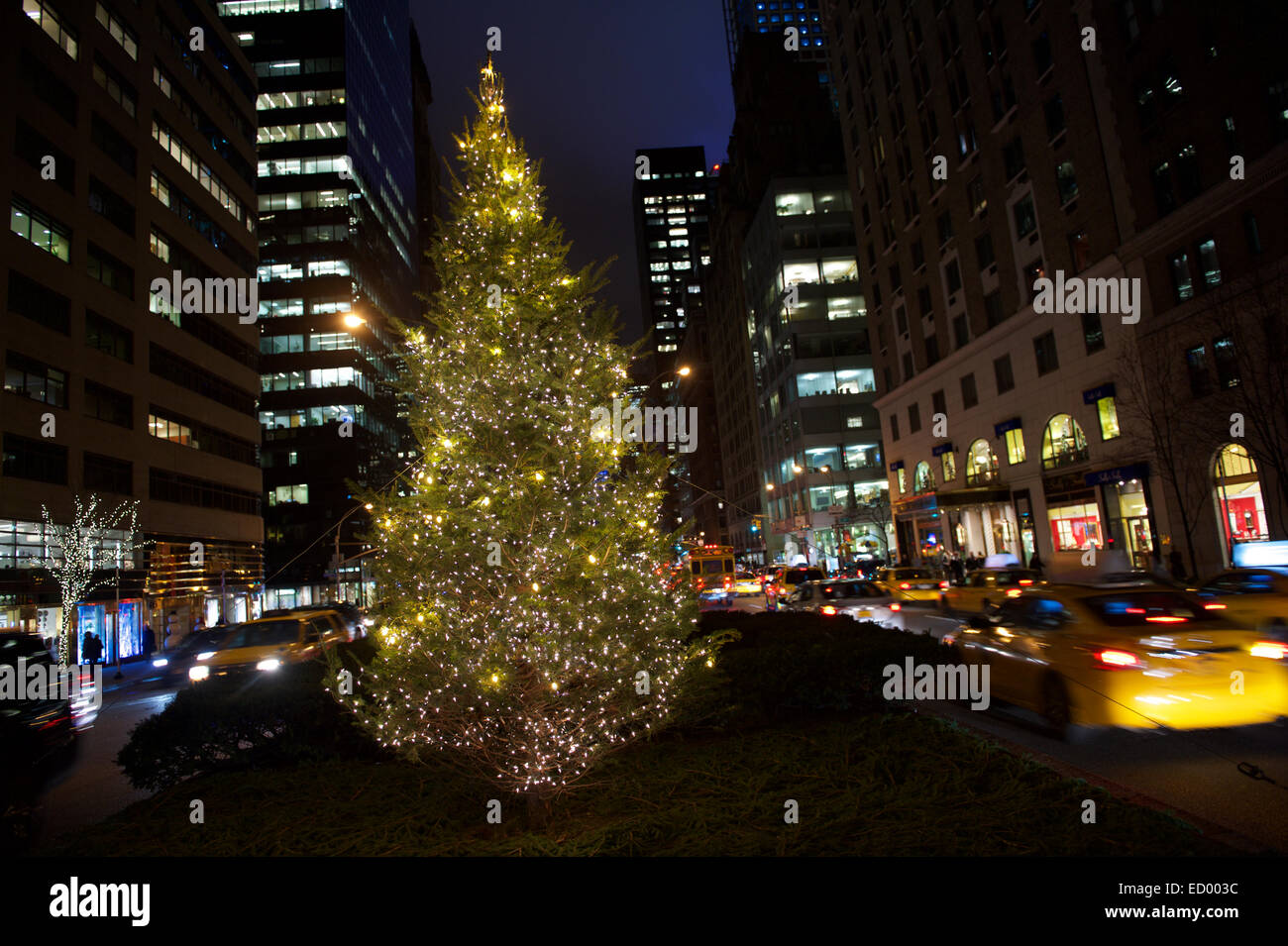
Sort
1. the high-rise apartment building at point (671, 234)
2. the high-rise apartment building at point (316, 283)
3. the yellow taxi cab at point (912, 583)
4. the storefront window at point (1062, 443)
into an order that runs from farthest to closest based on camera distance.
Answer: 1. the high-rise apartment building at point (671, 234)
2. the high-rise apartment building at point (316, 283)
3. the storefront window at point (1062, 443)
4. the yellow taxi cab at point (912, 583)

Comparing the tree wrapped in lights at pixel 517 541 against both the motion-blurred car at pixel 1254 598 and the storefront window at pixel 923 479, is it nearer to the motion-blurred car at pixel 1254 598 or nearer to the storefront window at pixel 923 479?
the motion-blurred car at pixel 1254 598

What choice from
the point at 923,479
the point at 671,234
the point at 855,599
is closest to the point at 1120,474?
the point at 855,599

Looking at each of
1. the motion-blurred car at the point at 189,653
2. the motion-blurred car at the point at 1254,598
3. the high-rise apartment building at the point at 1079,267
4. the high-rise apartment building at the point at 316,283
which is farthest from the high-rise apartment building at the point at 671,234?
the motion-blurred car at the point at 1254,598

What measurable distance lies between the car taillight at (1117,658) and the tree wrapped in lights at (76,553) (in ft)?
102

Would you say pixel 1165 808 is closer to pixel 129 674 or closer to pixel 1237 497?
pixel 1237 497

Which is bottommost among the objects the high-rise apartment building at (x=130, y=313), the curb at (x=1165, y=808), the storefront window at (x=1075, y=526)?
the curb at (x=1165, y=808)

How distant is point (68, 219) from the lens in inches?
1190

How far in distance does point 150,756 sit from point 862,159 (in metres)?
54.4

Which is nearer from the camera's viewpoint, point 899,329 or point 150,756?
point 150,756

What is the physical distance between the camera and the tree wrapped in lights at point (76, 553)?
86.2 feet

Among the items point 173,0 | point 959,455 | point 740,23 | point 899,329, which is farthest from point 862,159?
point 740,23

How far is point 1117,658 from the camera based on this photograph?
7.61m

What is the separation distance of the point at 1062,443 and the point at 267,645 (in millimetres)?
33146
